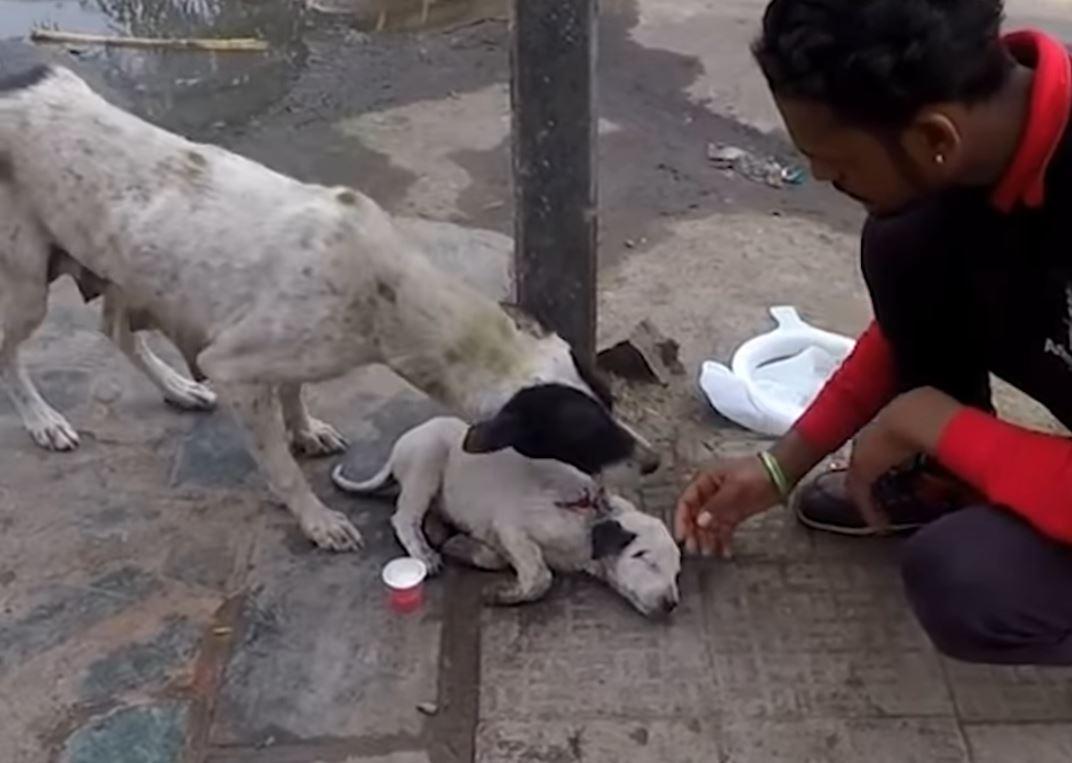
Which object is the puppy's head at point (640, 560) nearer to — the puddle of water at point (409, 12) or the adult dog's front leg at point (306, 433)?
the adult dog's front leg at point (306, 433)

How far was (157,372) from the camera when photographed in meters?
3.73

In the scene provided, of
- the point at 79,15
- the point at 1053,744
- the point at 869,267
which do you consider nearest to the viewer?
the point at 1053,744

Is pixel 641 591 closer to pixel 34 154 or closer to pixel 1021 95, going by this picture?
pixel 1021 95

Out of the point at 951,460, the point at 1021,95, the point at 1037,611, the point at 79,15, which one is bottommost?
the point at 79,15

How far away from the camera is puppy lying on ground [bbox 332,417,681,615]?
10.0 ft

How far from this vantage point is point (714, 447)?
355cm

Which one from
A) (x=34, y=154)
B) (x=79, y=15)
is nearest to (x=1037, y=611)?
(x=34, y=154)

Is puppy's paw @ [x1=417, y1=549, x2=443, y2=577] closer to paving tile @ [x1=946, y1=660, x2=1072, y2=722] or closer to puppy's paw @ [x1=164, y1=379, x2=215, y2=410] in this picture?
puppy's paw @ [x1=164, y1=379, x2=215, y2=410]

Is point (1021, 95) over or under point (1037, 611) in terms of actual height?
over

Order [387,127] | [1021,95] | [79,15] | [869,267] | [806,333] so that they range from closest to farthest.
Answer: [1021,95]
[869,267]
[806,333]
[387,127]
[79,15]

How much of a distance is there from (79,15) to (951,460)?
4676mm

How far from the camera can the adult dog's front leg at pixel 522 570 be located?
3078 mm

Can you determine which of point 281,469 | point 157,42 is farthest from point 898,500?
point 157,42

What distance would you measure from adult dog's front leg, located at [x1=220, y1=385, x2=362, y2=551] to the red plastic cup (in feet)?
0.66
